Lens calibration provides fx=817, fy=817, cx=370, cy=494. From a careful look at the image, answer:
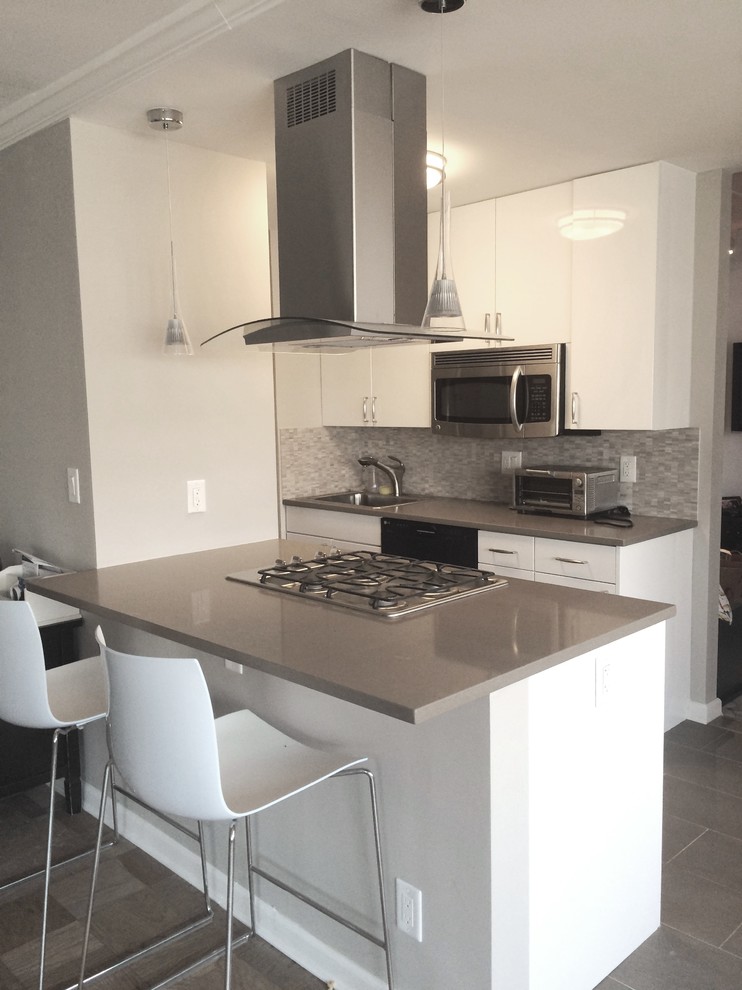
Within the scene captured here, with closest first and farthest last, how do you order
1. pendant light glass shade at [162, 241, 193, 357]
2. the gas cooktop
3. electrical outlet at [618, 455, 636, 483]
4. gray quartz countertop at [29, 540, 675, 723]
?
gray quartz countertop at [29, 540, 675, 723] → the gas cooktop → pendant light glass shade at [162, 241, 193, 357] → electrical outlet at [618, 455, 636, 483]

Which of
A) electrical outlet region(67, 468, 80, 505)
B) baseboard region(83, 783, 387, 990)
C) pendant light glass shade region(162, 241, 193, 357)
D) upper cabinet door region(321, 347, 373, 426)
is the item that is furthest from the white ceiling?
baseboard region(83, 783, 387, 990)

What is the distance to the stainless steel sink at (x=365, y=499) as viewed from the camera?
4.50 metres

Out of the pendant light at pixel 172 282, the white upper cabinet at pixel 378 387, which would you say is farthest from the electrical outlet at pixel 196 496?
the white upper cabinet at pixel 378 387

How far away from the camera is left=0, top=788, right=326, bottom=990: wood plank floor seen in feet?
6.95

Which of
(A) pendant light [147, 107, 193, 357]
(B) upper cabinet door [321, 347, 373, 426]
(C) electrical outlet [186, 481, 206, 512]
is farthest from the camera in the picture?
(B) upper cabinet door [321, 347, 373, 426]

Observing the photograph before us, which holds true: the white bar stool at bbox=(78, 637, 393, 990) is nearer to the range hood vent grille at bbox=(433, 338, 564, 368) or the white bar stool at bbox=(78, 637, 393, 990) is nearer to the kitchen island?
the kitchen island

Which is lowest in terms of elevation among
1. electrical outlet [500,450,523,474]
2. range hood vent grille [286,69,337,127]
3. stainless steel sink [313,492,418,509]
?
stainless steel sink [313,492,418,509]

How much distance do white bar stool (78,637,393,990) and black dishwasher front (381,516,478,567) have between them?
1.85 m

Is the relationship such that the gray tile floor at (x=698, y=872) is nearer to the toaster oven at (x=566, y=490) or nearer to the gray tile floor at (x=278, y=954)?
the gray tile floor at (x=278, y=954)

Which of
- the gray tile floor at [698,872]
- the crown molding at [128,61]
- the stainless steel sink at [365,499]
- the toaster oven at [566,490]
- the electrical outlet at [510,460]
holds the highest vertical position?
the crown molding at [128,61]

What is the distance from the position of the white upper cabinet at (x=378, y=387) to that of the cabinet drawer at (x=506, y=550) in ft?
2.83

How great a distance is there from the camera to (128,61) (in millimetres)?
2318

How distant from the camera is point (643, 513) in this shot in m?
3.79

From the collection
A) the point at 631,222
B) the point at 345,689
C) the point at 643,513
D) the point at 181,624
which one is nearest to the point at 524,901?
the point at 345,689
